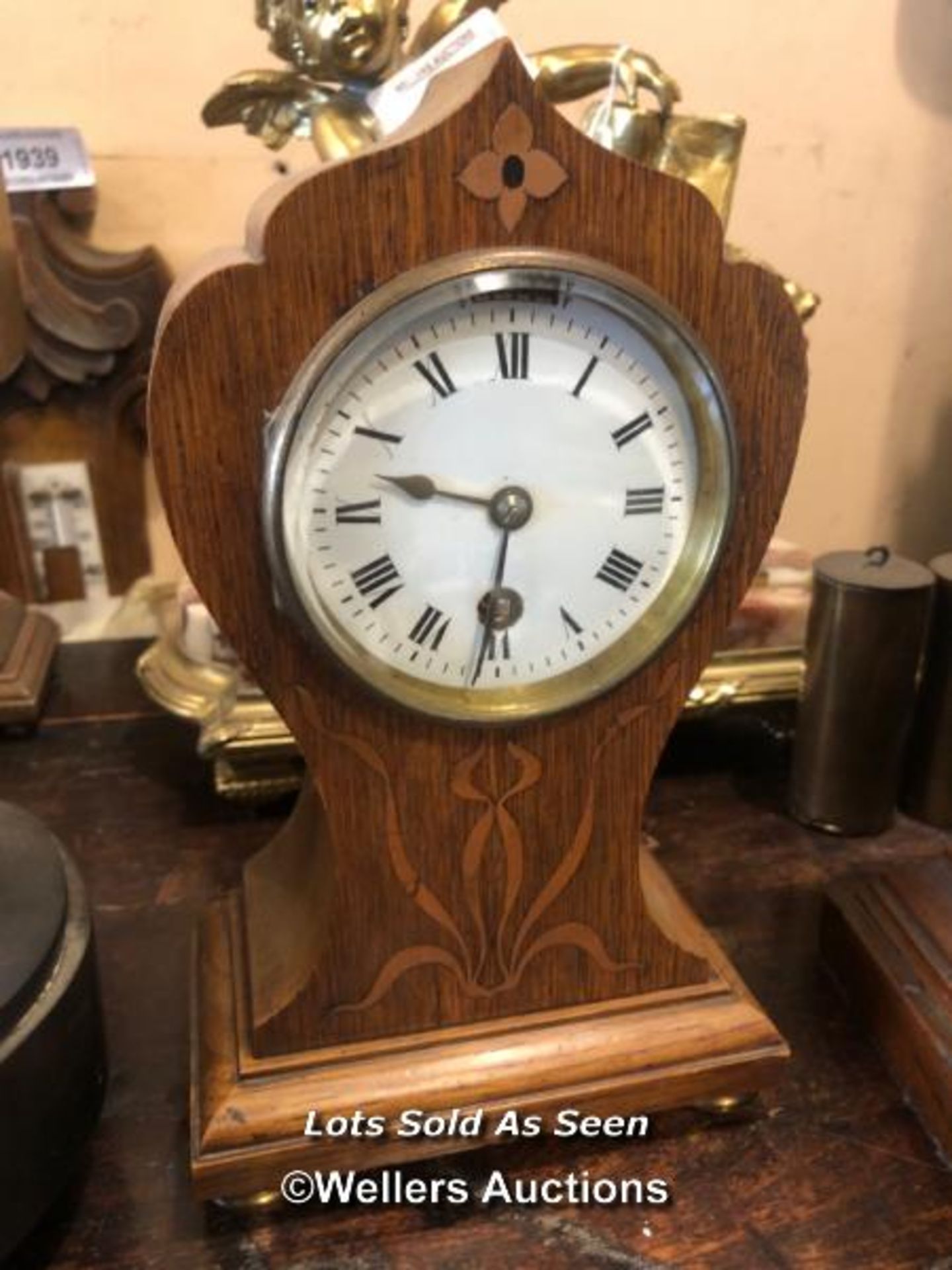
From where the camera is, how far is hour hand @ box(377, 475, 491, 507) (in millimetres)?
518

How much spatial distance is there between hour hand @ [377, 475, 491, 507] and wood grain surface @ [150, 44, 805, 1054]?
6 centimetres

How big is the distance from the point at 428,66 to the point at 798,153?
755 mm

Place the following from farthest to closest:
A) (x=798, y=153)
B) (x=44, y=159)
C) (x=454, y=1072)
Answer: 1. (x=798, y=153)
2. (x=44, y=159)
3. (x=454, y=1072)

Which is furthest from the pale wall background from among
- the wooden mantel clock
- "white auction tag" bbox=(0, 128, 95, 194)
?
the wooden mantel clock

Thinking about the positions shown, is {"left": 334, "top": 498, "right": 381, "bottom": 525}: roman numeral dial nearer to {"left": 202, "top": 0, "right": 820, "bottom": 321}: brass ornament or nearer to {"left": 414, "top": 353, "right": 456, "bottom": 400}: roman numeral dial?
{"left": 414, "top": 353, "right": 456, "bottom": 400}: roman numeral dial

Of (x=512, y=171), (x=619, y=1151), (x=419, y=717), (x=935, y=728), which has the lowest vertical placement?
(x=619, y=1151)

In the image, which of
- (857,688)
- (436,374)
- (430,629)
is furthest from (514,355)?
(857,688)

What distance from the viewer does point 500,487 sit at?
0.53 meters

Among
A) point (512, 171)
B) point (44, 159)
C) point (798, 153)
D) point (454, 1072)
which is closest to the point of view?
point (512, 171)

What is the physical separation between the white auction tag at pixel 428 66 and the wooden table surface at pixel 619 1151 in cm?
55

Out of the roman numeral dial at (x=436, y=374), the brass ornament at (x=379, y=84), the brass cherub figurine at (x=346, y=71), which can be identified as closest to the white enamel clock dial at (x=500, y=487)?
the roman numeral dial at (x=436, y=374)

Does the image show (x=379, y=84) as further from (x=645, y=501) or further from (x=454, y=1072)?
(x=454, y=1072)

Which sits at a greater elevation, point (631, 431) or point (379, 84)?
point (379, 84)

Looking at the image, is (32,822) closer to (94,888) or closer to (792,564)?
(94,888)
